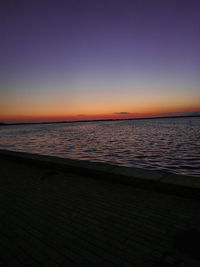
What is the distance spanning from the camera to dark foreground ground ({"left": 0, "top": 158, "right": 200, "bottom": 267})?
235cm

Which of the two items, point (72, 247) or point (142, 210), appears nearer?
point (72, 247)

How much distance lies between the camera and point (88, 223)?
10.2ft

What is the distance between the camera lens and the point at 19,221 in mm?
3217

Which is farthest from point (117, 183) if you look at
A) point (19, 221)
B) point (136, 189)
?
point (19, 221)

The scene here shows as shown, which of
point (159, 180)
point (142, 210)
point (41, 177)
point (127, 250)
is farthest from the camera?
point (41, 177)

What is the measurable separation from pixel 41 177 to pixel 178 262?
4957 mm

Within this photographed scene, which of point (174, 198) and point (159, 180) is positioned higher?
point (159, 180)

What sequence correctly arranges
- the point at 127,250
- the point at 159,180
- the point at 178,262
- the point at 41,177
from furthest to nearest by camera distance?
the point at 41,177
the point at 159,180
the point at 127,250
the point at 178,262

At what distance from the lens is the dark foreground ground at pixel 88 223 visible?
2.35 metres

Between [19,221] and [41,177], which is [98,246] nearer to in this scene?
[19,221]

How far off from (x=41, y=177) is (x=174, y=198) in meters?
4.48

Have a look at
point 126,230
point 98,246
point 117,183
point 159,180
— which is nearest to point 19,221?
point 98,246

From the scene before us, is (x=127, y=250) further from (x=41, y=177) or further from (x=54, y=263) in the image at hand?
(x=41, y=177)

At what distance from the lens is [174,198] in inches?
157
